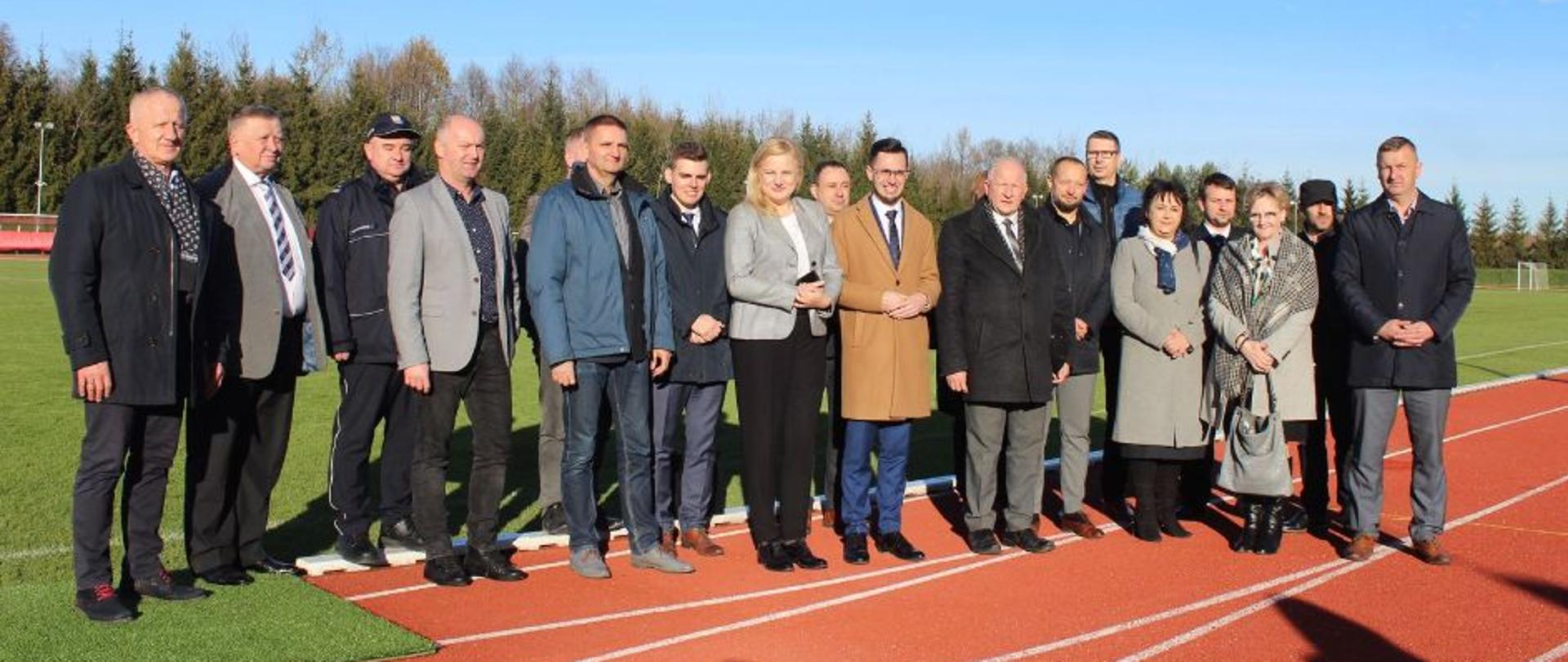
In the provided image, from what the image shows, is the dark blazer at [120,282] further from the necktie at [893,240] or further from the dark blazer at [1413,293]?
the dark blazer at [1413,293]

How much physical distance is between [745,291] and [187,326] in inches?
92.4

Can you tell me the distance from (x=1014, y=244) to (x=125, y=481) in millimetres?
4098

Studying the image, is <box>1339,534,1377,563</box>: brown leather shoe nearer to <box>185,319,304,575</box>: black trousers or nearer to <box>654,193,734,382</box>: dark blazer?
<box>654,193,734,382</box>: dark blazer

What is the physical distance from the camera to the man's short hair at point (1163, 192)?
7352 mm

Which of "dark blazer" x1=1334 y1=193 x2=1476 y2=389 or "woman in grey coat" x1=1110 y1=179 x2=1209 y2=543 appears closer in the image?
"dark blazer" x1=1334 y1=193 x2=1476 y2=389

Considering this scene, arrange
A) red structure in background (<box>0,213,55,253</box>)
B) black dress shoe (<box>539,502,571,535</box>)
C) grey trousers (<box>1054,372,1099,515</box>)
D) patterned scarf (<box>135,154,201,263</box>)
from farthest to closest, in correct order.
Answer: red structure in background (<box>0,213,55,253</box>), grey trousers (<box>1054,372,1099,515</box>), black dress shoe (<box>539,502,571,535</box>), patterned scarf (<box>135,154,201,263</box>)

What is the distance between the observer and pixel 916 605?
5918mm

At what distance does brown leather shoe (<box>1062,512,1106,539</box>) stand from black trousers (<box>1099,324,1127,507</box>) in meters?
0.49

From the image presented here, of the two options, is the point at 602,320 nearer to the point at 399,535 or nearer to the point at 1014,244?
the point at 399,535

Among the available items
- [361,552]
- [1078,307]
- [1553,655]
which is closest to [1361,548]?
[1553,655]

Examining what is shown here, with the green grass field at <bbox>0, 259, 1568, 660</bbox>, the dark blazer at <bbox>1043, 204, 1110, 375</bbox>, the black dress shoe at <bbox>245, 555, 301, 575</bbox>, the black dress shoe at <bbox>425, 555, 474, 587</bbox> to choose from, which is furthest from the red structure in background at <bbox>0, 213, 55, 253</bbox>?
the dark blazer at <bbox>1043, 204, 1110, 375</bbox>

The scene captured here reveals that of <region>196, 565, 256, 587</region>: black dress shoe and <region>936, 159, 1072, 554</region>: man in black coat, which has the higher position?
<region>936, 159, 1072, 554</region>: man in black coat

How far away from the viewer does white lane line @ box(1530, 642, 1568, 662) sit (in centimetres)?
523

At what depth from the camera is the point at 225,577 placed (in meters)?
5.86
